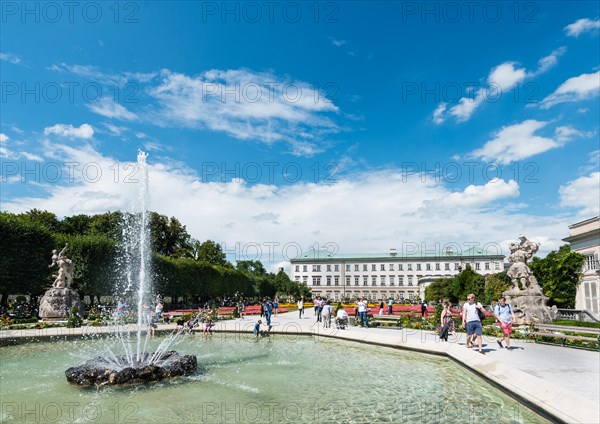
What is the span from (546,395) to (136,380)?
371 inches

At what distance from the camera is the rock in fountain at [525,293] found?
22.2 metres

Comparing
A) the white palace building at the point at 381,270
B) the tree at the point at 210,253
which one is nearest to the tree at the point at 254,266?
the white palace building at the point at 381,270

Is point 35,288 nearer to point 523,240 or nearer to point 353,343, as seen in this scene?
point 353,343

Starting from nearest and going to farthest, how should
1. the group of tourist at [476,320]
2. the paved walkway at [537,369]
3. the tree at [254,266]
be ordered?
the paved walkway at [537,369] → the group of tourist at [476,320] → the tree at [254,266]

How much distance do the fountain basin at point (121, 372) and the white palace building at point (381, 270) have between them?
340 ft

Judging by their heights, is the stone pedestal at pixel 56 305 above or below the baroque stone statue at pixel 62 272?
below

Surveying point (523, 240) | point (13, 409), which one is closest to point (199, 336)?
point (13, 409)

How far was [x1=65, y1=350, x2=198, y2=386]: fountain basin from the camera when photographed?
34.2 ft

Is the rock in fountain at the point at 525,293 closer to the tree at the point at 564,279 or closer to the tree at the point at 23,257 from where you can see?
the tree at the point at 564,279

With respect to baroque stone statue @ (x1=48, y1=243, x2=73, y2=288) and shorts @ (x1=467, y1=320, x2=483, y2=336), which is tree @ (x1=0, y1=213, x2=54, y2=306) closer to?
baroque stone statue @ (x1=48, y1=243, x2=73, y2=288)

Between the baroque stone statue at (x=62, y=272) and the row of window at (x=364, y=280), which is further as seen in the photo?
the row of window at (x=364, y=280)

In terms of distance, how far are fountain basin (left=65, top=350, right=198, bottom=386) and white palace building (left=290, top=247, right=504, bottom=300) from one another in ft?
340

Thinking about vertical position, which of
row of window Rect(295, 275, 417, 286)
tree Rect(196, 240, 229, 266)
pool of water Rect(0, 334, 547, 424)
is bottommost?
row of window Rect(295, 275, 417, 286)

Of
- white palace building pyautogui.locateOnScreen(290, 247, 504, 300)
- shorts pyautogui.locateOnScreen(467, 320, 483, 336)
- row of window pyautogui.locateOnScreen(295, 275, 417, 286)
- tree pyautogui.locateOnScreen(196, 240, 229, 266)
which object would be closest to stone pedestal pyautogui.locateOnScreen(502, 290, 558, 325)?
shorts pyautogui.locateOnScreen(467, 320, 483, 336)
